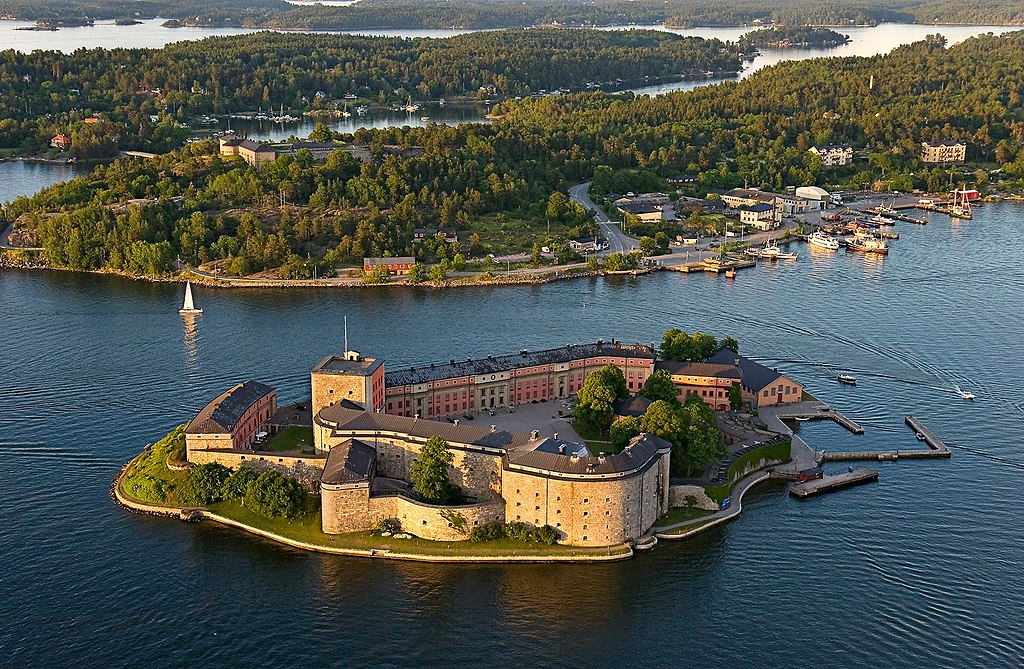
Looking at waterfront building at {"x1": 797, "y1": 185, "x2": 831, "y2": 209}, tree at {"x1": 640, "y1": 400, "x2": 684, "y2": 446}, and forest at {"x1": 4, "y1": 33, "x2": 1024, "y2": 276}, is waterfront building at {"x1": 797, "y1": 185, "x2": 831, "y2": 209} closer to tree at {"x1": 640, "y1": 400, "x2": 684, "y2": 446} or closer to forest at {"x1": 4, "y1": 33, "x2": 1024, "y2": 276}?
forest at {"x1": 4, "y1": 33, "x2": 1024, "y2": 276}

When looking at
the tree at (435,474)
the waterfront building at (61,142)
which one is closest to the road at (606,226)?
the tree at (435,474)

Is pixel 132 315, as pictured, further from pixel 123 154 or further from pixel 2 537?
pixel 123 154

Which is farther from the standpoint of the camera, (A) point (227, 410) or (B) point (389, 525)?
(A) point (227, 410)

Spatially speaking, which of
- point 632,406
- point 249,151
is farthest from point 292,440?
point 249,151

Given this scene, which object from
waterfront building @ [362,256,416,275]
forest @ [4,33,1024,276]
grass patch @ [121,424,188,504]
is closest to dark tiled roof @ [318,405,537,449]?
grass patch @ [121,424,188,504]

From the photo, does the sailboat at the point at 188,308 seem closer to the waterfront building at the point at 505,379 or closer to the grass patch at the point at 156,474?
the waterfront building at the point at 505,379

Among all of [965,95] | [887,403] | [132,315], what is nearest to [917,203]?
[965,95]

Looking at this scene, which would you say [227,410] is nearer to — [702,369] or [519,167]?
[702,369]
